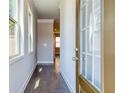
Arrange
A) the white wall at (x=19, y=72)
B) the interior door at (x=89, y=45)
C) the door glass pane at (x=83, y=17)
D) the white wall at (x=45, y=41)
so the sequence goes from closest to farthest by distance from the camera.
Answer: the interior door at (x=89, y=45) < the door glass pane at (x=83, y=17) < the white wall at (x=19, y=72) < the white wall at (x=45, y=41)

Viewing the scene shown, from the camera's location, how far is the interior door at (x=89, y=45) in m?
1.73

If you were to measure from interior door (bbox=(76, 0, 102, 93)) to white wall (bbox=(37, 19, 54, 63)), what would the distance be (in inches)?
312

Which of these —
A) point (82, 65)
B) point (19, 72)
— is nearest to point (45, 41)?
point (19, 72)

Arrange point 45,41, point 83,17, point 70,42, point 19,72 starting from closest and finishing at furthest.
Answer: point 83,17 < point 19,72 < point 70,42 < point 45,41

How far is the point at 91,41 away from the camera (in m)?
2.01

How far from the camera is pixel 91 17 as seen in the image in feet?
6.52

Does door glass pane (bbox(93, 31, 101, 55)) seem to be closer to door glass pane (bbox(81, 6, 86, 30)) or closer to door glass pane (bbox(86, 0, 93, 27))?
door glass pane (bbox(86, 0, 93, 27))

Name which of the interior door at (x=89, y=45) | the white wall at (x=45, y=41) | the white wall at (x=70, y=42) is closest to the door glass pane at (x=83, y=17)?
the interior door at (x=89, y=45)

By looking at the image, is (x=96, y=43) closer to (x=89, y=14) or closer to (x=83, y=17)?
(x=89, y=14)

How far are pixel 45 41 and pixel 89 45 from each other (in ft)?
27.1

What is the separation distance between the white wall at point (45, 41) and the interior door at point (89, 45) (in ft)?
26.0

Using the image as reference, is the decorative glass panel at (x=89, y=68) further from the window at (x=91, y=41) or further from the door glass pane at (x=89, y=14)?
the door glass pane at (x=89, y=14)
